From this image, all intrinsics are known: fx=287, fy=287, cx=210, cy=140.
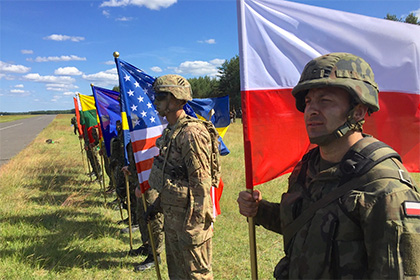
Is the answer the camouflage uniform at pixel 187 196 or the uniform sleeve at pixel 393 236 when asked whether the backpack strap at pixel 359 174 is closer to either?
the uniform sleeve at pixel 393 236

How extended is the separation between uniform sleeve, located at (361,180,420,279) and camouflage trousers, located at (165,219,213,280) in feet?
6.29

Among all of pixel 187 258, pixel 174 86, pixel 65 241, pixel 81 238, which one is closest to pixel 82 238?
pixel 81 238

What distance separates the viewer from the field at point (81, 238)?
14.0ft

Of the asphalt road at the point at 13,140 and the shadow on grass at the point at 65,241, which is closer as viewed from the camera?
the shadow on grass at the point at 65,241

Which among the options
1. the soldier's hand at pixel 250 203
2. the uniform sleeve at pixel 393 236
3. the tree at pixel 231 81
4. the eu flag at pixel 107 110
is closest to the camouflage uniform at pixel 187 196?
the soldier's hand at pixel 250 203

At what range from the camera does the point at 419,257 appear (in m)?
1.20

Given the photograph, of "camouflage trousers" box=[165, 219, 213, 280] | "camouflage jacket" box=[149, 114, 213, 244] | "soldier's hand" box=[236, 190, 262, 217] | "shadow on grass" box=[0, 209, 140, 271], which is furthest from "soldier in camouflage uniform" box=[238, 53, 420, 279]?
"shadow on grass" box=[0, 209, 140, 271]

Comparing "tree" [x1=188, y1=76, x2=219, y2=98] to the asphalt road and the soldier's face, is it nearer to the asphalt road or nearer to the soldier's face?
the asphalt road

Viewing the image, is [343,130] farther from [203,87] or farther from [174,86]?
[203,87]

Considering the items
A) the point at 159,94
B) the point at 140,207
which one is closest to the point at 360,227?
the point at 159,94

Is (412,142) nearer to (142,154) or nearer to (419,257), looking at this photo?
(419,257)

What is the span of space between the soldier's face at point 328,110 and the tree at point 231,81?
4861 centimetres

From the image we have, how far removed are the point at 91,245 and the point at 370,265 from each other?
4.86 meters

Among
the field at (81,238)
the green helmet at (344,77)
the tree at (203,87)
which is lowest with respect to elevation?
the field at (81,238)
